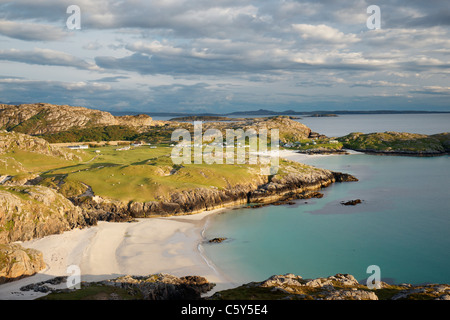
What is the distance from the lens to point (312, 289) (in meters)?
29.8

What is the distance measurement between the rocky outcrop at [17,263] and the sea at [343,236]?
20525 millimetres

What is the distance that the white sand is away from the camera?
1467 inches

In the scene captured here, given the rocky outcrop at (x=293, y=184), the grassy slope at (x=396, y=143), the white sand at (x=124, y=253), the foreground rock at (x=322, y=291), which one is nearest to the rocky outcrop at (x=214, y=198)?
the rocky outcrop at (x=293, y=184)

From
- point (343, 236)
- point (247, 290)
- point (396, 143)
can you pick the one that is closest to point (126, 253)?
point (247, 290)

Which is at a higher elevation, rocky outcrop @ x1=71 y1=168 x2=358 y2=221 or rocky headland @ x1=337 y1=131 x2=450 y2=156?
rocky headland @ x1=337 y1=131 x2=450 y2=156

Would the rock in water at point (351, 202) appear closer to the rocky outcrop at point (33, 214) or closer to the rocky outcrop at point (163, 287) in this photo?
the rocky outcrop at point (163, 287)

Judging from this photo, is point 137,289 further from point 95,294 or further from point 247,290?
point 247,290

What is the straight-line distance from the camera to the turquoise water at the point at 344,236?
41750 mm

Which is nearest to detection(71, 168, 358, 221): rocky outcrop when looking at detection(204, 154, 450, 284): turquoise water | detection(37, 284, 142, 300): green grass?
detection(204, 154, 450, 284): turquoise water

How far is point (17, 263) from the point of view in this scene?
113ft

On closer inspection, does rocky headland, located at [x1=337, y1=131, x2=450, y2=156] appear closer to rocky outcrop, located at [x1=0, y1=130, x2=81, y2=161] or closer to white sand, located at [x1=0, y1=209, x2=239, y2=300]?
white sand, located at [x1=0, y1=209, x2=239, y2=300]

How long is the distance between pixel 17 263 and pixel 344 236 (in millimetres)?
46277
